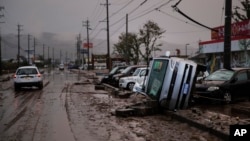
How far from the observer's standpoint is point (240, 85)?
18188mm

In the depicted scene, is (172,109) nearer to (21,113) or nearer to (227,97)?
(227,97)

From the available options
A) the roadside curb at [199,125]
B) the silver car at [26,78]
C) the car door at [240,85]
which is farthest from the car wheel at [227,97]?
the silver car at [26,78]

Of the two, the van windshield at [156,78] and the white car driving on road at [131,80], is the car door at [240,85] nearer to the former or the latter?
the van windshield at [156,78]

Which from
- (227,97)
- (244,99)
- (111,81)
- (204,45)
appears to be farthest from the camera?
(204,45)

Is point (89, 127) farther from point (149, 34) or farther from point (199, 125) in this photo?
point (149, 34)

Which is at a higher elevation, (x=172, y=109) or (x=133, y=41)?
(x=133, y=41)

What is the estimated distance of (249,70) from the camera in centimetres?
1934

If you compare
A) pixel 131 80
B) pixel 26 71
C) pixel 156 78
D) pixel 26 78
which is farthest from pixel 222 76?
pixel 26 71

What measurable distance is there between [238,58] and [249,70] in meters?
19.4

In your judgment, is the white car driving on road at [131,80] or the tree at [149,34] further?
the tree at [149,34]

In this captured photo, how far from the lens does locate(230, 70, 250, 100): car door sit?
17859 mm

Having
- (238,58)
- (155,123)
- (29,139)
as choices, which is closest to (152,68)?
(155,123)

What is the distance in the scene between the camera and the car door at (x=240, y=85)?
58.6ft

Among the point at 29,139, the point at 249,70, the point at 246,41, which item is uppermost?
the point at 246,41
